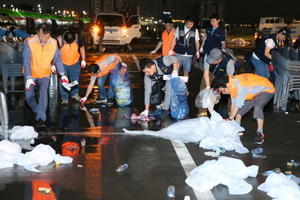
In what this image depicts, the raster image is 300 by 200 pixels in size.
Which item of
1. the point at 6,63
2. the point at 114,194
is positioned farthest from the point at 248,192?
the point at 6,63

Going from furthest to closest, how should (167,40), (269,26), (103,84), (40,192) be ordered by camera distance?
(269,26) → (167,40) → (103,84) → (40,192)

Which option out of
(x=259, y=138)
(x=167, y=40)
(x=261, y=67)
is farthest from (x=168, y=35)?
(x=259, y=138)

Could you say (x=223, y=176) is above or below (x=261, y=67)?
below

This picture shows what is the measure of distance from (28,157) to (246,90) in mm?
3272

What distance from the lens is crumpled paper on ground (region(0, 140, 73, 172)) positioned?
5.64 meters

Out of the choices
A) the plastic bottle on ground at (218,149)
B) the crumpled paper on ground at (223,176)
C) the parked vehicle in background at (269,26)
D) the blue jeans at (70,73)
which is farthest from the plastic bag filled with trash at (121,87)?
the parked vehicle in background at (269,26)

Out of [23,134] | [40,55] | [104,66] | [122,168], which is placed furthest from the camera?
[104,66]

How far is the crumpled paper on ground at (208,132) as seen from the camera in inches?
259

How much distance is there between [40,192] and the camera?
4812 millimetres

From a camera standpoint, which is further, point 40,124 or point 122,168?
point 40,124

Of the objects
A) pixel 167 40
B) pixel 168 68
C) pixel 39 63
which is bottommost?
pixel 168 68

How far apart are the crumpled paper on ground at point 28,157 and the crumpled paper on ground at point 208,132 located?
186cm

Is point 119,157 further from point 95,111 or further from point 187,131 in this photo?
point 95,111

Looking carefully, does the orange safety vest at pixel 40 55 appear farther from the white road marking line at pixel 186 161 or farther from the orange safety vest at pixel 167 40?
the orange safety vest at pixel 167 40
